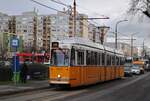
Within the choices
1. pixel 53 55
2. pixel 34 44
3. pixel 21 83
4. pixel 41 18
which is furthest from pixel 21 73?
pixel 41 18

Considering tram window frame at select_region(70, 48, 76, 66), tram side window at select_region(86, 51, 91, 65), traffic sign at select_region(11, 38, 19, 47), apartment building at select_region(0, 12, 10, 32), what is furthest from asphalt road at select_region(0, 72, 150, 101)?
apartment building at select_region(0, 12, 10, 32)

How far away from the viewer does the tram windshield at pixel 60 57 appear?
28.8 m

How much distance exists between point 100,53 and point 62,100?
1577 centimetres

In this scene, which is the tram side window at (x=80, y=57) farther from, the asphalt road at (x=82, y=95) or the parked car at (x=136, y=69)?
the parked car at (x=136, y=69)

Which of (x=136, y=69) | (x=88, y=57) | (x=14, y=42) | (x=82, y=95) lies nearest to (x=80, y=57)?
(x=88, y=57)

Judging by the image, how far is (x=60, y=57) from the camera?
95.7 ft

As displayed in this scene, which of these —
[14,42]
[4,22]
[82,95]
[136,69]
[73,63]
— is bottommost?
[136,69]

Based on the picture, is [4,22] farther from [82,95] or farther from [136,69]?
[82,95]

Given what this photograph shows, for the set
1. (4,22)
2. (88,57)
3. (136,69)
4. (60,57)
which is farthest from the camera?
(4,22)

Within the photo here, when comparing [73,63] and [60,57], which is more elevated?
[60,57]

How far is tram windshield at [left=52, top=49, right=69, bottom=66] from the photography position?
2883 cm

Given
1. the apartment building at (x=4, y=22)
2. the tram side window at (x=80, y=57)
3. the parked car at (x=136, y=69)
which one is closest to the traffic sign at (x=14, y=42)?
the tram side window at (x=80, y=57)

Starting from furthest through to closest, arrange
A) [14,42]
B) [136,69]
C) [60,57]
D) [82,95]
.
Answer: [136,69]
[14,42]
[60,57]
[82,95]

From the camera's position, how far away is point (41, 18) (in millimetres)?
115938
